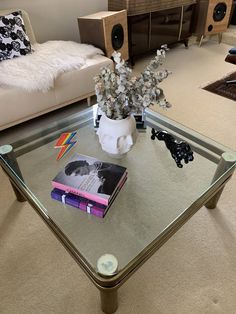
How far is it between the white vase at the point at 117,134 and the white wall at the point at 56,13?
182 cm

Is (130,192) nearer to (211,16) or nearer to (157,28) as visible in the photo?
(157,28)

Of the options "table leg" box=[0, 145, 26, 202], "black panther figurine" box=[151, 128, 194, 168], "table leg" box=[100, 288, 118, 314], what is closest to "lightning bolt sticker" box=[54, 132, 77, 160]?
"table leg" box=[0, 145, 26, 202]

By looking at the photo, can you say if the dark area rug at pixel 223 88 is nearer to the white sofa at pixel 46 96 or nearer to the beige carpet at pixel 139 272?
the white sofa at pixel 46 96

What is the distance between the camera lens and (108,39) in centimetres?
218

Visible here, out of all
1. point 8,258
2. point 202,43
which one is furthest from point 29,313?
point 202,43

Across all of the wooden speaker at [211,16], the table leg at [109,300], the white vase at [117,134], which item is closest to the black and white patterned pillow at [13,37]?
the white vase at [117,134]

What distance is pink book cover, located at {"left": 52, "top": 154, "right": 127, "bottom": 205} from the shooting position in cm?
90

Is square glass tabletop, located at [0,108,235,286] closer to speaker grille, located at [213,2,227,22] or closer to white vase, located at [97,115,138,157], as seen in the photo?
white vase, located at [97,115,138,157]

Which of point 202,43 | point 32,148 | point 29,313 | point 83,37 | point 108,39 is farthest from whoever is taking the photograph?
point 202,43

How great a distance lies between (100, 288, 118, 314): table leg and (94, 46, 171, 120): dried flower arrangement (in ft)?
2.10

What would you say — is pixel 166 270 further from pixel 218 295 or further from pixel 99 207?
pixel 99 207

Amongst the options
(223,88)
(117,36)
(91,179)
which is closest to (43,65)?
(117,36)

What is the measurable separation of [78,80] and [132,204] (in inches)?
47.0

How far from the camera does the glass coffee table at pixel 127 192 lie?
0.82 m
